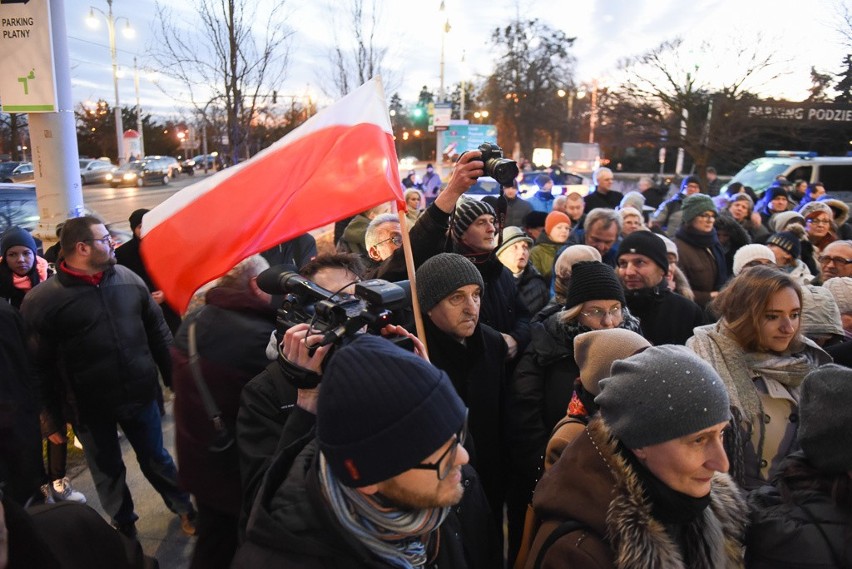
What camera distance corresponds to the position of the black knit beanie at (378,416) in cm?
142

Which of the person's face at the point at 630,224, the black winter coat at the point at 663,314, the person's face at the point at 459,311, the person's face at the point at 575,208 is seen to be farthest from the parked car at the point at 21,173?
the black winter coat at the point at 663,314

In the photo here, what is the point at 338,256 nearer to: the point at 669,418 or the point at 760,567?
the point at 669,418

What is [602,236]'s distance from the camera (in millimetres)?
5184

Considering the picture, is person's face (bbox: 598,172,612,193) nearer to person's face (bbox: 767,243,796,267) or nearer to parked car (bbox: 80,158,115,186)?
→ person's face (bbox: 767,243,796,267)

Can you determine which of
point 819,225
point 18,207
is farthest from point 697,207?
point 18,207

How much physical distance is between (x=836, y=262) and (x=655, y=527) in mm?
3782

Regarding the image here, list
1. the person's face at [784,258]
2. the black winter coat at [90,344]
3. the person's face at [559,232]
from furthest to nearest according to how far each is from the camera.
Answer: the person's face at [559,232], the person's face at [784,258], the black winter coat at [90,344]

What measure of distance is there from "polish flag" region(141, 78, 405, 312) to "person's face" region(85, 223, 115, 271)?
116 cm

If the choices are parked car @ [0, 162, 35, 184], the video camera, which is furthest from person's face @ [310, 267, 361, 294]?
parked car @ [0, 162, 35, 184]

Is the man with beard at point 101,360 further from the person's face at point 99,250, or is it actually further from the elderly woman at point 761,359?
the elderly woman at point 761,359

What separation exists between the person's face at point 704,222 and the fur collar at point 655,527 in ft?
13.2

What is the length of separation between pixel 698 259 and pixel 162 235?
4.58 meters

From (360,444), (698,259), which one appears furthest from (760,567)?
(698,259)

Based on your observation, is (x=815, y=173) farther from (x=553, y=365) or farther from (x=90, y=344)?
(x=90, y=344)
